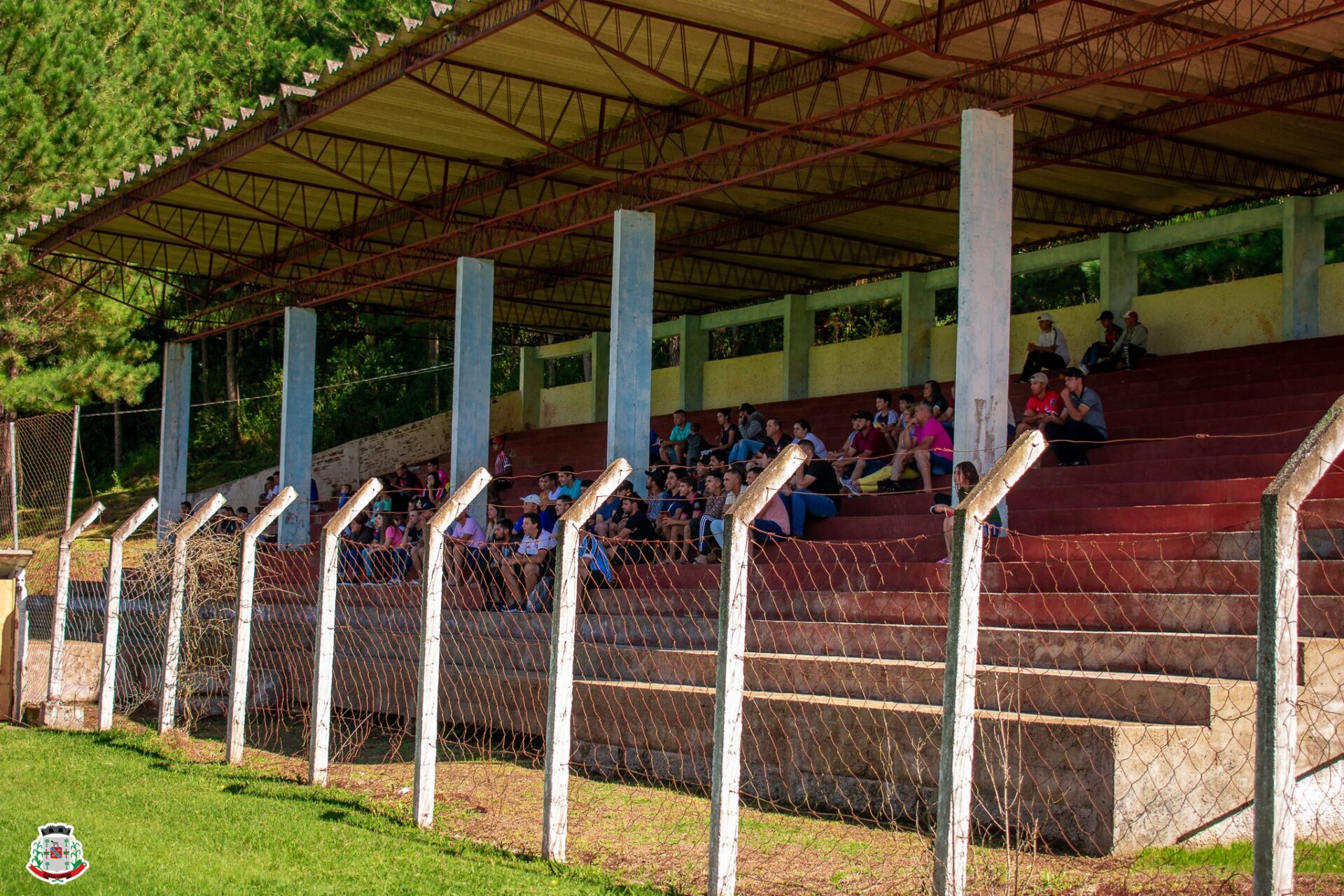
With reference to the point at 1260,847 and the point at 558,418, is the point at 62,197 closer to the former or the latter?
the point at 558,418

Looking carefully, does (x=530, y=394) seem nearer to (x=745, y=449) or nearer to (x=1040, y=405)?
(x=745, y=449)

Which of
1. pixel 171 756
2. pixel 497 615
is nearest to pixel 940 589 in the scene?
pixel 497 615

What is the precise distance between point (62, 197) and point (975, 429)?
19.6m

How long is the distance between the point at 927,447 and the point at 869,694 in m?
4.72

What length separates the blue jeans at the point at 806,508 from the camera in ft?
43.0

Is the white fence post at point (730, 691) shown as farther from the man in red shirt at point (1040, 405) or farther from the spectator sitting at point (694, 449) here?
the spectator sitting at point (694, 449)

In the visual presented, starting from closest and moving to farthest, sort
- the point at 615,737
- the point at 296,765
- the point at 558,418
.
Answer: the point at 296,765, the point at 615,737, the point at 558,418

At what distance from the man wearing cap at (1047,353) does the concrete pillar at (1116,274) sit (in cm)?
261

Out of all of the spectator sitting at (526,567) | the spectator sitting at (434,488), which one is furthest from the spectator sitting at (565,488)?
the spectator sitting at (434,488)

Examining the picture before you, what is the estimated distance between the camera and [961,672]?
5340 millimetres

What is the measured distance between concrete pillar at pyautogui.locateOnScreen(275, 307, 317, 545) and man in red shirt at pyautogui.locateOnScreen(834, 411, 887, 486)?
37.6ft

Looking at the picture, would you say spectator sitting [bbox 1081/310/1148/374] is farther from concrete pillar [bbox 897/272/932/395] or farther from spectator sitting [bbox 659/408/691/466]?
spectator sitting [bbox 659/408/691/466]

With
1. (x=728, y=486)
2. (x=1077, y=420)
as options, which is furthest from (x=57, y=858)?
(x=1077, y=420)

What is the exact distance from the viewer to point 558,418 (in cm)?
3112
